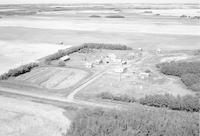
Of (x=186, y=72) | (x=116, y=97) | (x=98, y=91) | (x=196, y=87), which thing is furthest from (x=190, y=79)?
(x=98, y=91)

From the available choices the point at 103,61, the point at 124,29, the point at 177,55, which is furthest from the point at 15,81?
the point at 124,29

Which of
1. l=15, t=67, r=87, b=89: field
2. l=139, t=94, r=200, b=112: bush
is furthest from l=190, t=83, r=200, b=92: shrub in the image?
l=15, t=67, r=87, b=89: field

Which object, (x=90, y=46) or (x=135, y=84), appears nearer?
(x=135, y=84)

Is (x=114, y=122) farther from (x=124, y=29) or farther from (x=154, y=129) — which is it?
(x=124, y=29)

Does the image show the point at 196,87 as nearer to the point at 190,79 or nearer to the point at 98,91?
the point at 190,79

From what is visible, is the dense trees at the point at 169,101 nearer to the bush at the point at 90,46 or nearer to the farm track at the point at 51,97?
the farm track at the point at 51,97
